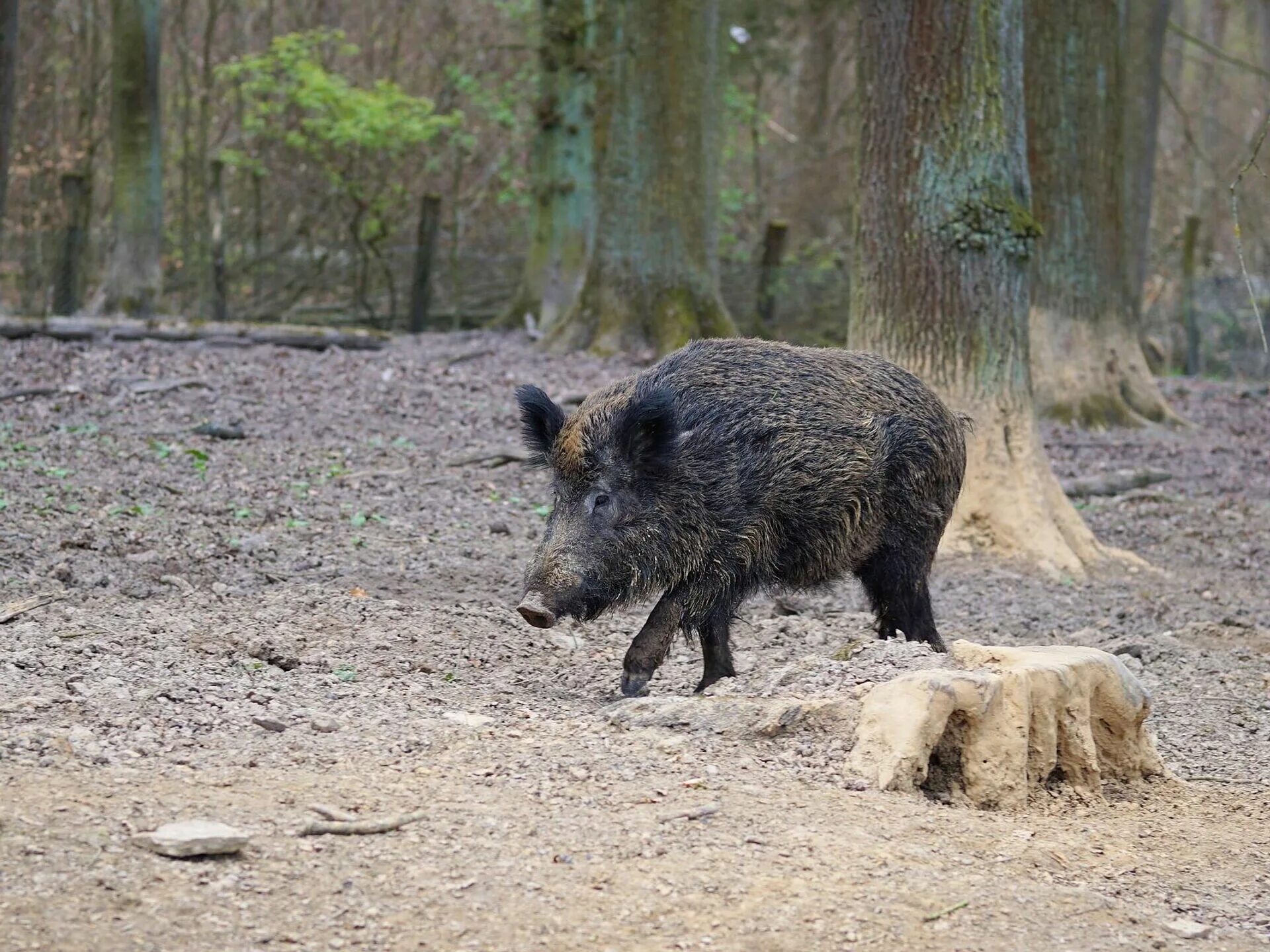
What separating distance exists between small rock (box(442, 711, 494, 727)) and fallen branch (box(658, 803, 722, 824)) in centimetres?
116

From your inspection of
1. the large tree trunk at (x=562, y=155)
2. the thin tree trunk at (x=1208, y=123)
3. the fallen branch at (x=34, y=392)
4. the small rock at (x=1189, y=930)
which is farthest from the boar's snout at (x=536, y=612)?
the thin tree trunk at (x=1208, y=123)

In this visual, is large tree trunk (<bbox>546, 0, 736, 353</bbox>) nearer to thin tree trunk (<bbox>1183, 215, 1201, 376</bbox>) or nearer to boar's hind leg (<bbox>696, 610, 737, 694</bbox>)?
thin tree trunk (<bbox>1183, 215, 1201, 376</bbox>)

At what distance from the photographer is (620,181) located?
620 inches

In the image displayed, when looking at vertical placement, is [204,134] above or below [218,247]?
above

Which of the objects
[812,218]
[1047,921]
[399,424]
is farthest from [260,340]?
[812,218]

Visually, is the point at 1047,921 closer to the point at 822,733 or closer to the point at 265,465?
the point at 822,733

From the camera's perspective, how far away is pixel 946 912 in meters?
4.00

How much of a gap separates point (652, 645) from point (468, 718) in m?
1.03

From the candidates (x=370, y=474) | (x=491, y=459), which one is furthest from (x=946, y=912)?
(x=491, y=459)

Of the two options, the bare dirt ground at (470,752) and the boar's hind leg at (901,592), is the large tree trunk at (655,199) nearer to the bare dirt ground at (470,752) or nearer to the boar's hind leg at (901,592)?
the bare dirt ground at (470,752)

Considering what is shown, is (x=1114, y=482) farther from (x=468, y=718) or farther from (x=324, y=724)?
(x=324, y=724)

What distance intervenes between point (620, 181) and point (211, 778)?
11918 millimetres

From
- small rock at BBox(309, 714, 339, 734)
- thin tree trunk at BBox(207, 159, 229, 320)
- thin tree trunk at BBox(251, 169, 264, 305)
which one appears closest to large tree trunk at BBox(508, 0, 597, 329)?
thin tree trunk at BBox(207, 159, 229, 320)

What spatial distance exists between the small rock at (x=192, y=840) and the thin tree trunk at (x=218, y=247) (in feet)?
52.0
